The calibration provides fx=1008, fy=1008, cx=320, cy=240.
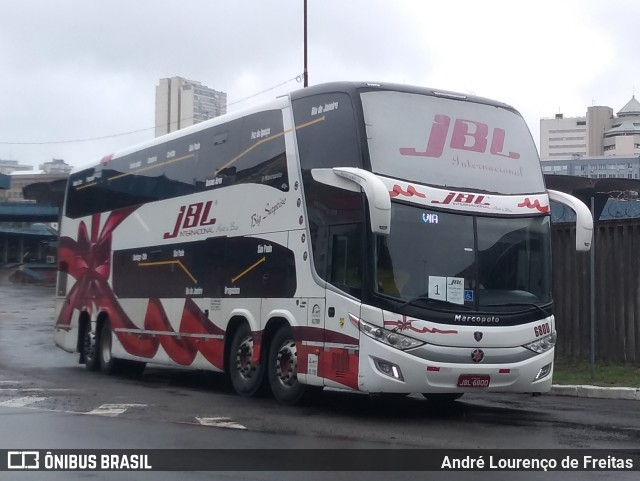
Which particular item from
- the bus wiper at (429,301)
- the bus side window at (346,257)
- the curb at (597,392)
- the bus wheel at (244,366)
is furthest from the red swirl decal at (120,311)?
the curb at (597,392)

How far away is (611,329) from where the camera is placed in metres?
17.8

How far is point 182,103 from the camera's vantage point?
225ft

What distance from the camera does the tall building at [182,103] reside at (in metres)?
65.4

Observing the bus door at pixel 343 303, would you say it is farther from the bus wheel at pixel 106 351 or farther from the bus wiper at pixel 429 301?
the bus wheel at pixel 106 351

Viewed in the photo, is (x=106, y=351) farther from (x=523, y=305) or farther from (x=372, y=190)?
(x=372, y=190)

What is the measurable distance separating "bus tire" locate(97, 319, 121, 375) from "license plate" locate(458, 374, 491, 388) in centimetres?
1023

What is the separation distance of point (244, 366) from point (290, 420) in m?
3.24

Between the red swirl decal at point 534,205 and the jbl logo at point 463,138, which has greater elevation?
the jbl logo at point 463,138

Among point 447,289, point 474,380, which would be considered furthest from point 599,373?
point 447,289

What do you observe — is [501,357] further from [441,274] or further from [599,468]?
[599,468]

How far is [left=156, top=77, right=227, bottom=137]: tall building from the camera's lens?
65.4 meters

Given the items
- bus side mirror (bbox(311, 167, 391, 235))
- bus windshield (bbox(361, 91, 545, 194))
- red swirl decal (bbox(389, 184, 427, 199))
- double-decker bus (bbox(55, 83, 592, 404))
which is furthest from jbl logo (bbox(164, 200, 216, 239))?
red swirl decal (bbox(389, 184, 427, 199))

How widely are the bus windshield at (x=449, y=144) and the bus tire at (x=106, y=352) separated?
Answer: 9864mm

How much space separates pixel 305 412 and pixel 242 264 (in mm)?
3047
